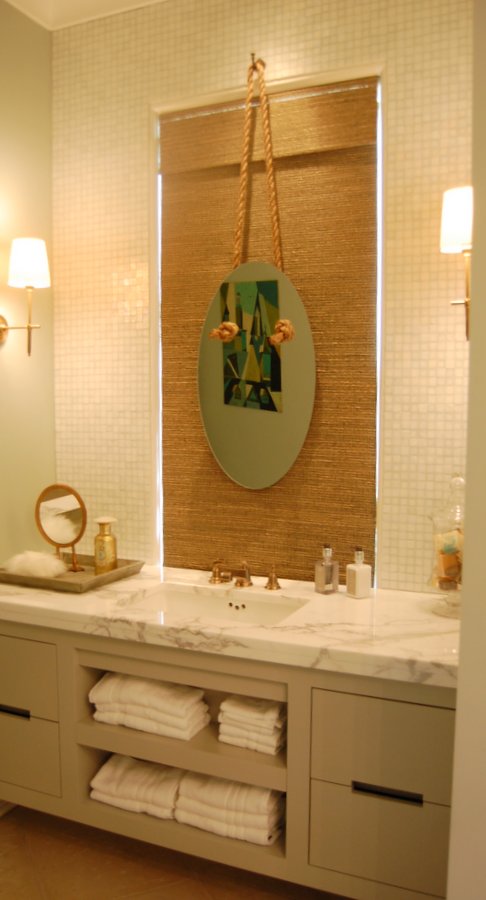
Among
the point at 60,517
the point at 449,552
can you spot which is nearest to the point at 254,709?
the point at 449,552

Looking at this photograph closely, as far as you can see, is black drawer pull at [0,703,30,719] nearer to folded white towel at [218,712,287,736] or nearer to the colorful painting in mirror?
folded white towel at [218,712,287,736]

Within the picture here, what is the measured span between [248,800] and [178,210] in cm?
177

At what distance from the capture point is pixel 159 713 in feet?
6.23

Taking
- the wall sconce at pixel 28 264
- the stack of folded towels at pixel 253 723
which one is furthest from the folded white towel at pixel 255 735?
the wall sconce at pixel 28 264

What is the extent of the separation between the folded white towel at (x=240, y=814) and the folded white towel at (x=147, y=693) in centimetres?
23

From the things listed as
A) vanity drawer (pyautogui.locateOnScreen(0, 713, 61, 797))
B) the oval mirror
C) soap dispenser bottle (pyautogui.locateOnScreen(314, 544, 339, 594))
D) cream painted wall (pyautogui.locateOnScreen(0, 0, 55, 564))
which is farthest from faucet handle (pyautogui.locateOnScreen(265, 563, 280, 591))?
cream painted wall (pyautogui.locateOnScreen(0, 0, 55, 564))

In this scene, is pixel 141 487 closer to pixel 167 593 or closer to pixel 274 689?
pixel 167 593

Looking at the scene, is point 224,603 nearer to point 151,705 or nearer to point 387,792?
point 151,705

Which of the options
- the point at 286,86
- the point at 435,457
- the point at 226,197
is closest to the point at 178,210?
the point at 226,197

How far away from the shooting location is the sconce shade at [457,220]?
5.98ft

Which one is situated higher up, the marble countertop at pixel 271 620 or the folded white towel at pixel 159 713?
the marble countertop at pixel 271 620

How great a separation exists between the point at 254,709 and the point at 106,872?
26.4 inches

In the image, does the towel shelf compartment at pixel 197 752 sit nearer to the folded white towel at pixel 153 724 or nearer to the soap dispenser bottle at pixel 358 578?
the folded white towel at pixel 153 724

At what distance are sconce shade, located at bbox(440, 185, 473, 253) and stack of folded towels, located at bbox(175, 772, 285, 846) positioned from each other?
4.79ft
